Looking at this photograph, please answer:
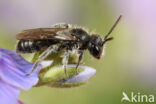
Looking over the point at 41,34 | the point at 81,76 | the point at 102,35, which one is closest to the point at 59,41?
the point at 41,34

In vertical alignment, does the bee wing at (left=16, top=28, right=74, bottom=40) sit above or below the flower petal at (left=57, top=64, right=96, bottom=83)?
above

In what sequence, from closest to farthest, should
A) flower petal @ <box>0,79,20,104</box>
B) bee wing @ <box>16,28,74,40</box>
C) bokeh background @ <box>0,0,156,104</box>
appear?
flower petal @ <box>0,79,20,104</box>
bee wing @ <box>16,28,74,40</box>
bokeh background @ <box>0,0,156,104</box>

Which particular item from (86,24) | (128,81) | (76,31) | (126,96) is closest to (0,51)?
(76,31)

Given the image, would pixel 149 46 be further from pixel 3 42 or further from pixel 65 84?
pixel 65 84

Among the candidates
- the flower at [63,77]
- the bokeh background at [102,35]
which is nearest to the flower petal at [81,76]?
the flower at [63,77]

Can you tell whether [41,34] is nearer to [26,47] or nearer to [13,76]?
[26,47]

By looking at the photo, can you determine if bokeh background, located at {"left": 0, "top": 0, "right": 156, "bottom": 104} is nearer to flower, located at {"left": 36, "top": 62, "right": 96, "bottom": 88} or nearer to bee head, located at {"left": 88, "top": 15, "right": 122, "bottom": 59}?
bee head, located at {"left": 88, "top": 15, "right": 122, "bottom": 59}

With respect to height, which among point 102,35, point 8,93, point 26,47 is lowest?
point 8,93

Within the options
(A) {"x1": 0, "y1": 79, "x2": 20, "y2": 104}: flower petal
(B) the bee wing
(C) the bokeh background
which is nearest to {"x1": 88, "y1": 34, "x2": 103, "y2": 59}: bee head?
(B) the bee wing
